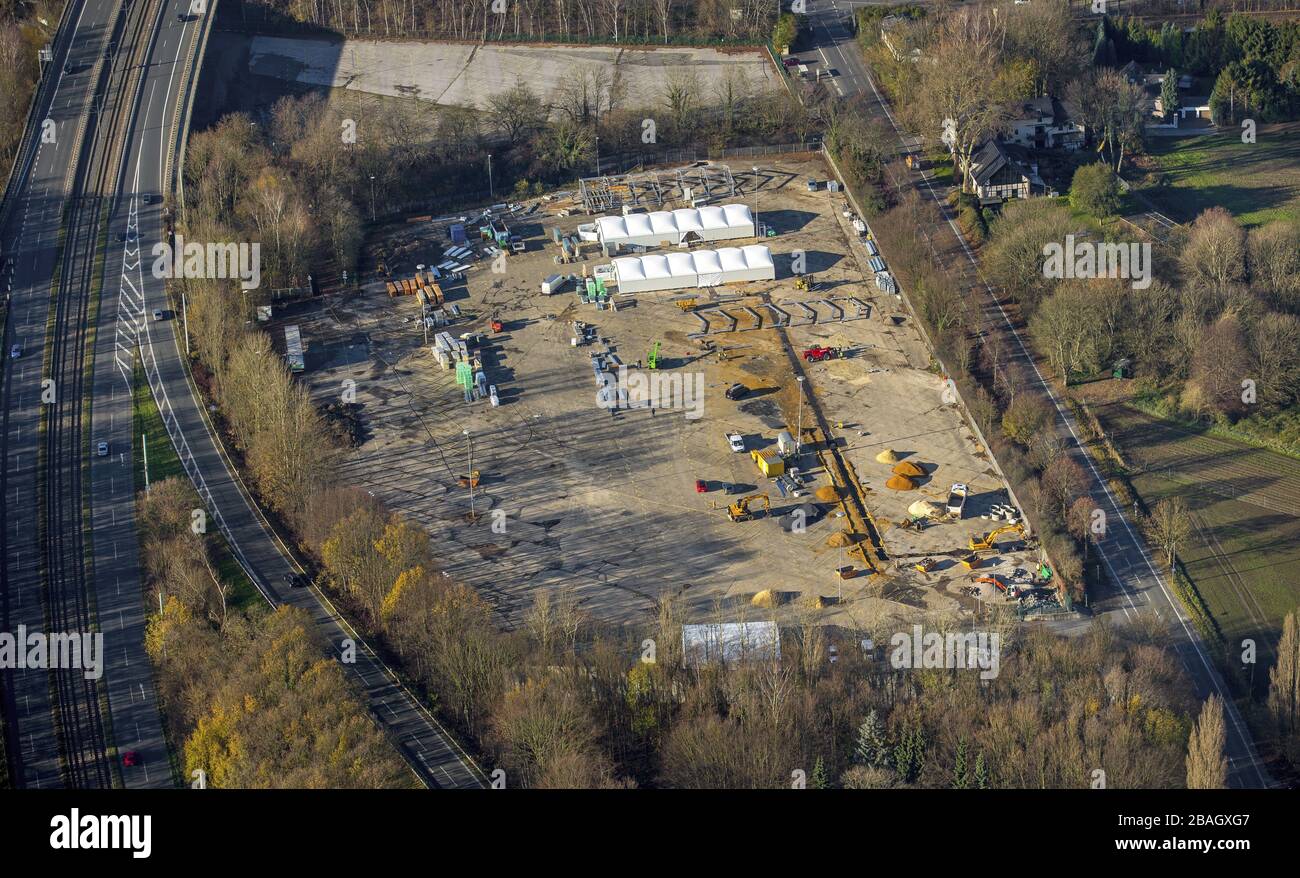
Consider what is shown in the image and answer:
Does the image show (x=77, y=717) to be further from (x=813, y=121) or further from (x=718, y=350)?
(x=813, y=121)

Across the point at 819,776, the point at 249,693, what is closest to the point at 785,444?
the point at 819,776

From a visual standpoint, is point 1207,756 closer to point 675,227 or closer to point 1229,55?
point 675,227

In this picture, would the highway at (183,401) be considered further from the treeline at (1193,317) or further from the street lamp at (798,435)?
the treeline at (1193,317)

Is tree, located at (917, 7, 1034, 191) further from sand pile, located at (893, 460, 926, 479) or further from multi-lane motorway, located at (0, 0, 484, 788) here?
multi-lane motorway, located at (0, 0, 484, 788)

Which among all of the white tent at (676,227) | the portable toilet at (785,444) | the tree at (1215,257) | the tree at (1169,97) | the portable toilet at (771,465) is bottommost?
the portable toilet at (771,465)

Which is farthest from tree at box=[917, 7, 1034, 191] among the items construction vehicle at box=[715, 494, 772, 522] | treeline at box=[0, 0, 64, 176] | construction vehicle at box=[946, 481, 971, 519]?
treeline at box=[0, 0, 64, 176]

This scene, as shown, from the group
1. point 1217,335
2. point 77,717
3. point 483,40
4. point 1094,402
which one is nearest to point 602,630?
point 77,717

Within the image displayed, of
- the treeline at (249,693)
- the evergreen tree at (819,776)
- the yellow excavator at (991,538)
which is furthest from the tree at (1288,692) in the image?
the treeline at (249,693)
